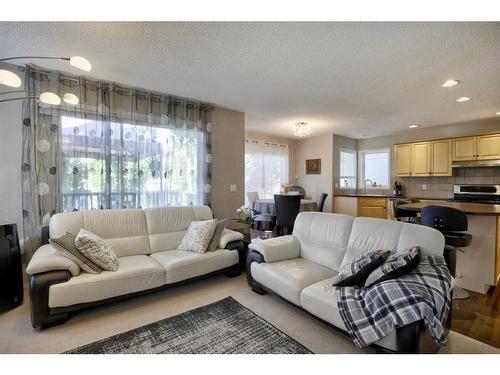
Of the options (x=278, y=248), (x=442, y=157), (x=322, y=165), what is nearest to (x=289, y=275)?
(x=278, y=248)

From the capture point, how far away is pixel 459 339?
5.99 feet

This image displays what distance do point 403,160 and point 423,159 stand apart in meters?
0.40

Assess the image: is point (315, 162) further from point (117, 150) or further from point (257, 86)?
point (117, 150)

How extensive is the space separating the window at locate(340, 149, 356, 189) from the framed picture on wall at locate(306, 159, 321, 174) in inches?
25.9

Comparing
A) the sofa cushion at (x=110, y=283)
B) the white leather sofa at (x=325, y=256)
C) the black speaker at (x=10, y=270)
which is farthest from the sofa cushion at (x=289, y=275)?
the black speaker at (x=10, y=270)

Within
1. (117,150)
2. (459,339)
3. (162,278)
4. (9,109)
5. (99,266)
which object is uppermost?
(9,109)

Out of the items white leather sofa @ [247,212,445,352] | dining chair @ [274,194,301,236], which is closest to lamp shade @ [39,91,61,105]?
white leather sofa @ [247,212,445,352]

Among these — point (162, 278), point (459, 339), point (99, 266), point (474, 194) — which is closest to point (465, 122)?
point (474, 194)

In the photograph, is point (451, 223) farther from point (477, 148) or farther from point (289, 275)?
point (477, 148)

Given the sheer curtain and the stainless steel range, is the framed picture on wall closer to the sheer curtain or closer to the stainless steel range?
the sheer curtain

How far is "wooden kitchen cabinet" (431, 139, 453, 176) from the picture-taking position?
4.99 metres

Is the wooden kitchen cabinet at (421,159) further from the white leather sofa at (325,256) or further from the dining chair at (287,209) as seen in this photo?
the white leather sofa at (325,256)

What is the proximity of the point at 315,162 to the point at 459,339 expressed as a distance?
16.4 ft

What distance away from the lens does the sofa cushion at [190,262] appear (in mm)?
2520
